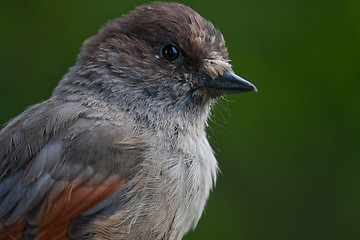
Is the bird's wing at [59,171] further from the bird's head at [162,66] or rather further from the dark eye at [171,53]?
the dark eye at [171,53]

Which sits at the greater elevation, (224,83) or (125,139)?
(224,83)

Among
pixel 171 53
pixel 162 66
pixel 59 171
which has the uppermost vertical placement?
pixel 171 53

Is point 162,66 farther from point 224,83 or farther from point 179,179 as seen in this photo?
point 179,179

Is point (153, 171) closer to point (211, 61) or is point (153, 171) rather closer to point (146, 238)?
point (146, 238)

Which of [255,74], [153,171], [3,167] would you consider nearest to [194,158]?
[153,171]

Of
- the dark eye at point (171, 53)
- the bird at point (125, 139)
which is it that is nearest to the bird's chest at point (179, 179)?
the bird at point (125, 139)

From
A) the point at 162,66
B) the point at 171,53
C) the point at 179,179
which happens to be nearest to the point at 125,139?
the point at 179,179

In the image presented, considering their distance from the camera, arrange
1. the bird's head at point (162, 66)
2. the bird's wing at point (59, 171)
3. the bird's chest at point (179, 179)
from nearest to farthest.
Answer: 1. the bird's wing at point (59, 171)
2. the bird's chest at point (179, 179)
3. the bird's head at point (162, 66)
